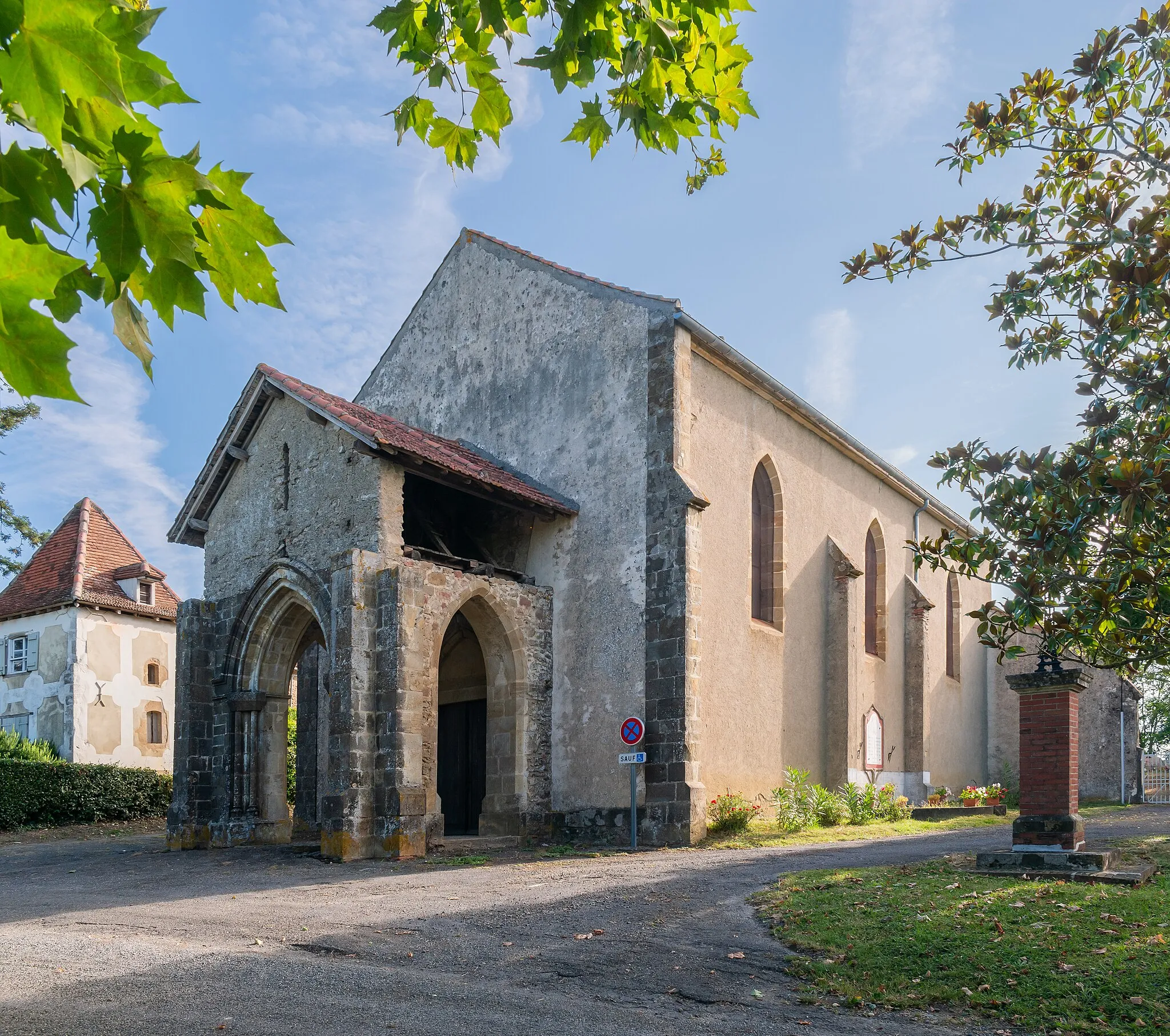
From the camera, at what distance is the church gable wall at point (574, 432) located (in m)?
16.6

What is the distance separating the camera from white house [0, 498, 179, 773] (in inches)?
1136

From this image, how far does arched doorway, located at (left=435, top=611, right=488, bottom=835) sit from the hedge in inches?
425

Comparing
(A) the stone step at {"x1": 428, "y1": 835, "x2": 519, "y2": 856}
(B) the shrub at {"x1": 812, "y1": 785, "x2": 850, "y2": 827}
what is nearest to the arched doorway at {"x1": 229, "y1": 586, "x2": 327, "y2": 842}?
(A) the stone step at {"x1": 428, "y1": 835, "x2": 519, "y2": 856}

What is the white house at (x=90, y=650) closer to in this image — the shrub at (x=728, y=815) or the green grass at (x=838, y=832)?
the shrub at (x=728, y=815)

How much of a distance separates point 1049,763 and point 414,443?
376 inches

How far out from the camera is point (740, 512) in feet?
60.5

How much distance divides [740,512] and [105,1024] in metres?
14.1

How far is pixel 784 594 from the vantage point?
1923 cm

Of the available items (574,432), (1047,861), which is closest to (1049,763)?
(1047,861)

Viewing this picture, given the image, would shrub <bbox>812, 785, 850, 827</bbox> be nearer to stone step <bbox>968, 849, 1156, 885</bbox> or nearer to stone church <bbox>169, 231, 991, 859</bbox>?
stone church <bbox>169, 231, 991, 859</bbox>

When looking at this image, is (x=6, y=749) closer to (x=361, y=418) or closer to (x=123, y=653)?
(x=123, y=653)

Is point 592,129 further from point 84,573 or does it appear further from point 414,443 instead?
point 84,573

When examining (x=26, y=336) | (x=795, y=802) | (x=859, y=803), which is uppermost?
(x=26, y=336)

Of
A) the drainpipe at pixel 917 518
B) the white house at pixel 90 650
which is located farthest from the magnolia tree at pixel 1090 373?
the white house at pixel 90 650
